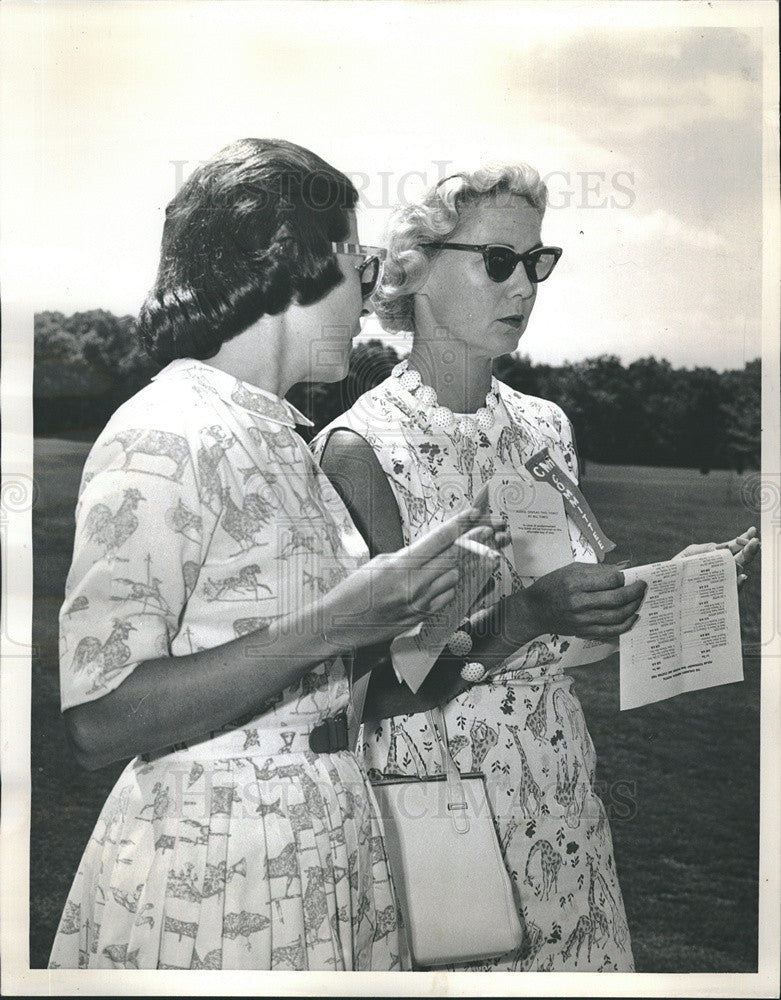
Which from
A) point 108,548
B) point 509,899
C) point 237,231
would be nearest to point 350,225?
point 237,231

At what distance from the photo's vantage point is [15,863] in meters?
3.25

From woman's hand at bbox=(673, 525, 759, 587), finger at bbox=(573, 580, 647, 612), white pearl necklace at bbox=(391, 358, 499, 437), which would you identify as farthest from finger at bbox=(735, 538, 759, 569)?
white pearl necklace at bbox=(391, 358, 499, 437)

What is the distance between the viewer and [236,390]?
2.49 m

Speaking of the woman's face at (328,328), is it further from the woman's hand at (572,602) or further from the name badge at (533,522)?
the woman's hand at (572,602)

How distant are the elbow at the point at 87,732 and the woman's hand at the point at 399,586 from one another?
52cm

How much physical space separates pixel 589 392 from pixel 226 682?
1493 millimetres

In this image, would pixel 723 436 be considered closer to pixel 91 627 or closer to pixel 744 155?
pixel 744 155

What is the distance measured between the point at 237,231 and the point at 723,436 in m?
1.61

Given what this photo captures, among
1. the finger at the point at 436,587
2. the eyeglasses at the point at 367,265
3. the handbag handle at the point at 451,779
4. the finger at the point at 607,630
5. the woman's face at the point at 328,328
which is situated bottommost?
the handbag handle at the point at 451,779

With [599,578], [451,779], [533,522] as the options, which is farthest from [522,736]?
[533,522]

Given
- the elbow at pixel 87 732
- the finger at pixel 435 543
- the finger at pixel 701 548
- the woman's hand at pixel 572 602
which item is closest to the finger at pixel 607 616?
the woman's hand at pixel 572 602

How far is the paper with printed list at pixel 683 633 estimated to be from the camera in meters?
3.14

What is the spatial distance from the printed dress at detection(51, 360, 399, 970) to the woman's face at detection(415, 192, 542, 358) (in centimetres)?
67

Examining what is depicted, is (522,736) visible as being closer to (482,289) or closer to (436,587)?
(436,587)
